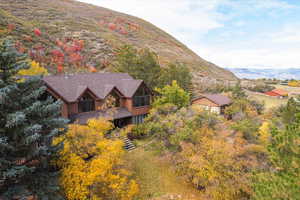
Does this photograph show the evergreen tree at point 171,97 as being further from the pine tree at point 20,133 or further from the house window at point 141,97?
the pine tree at point 20,133

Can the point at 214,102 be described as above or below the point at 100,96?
below

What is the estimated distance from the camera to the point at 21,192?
9.92 metres

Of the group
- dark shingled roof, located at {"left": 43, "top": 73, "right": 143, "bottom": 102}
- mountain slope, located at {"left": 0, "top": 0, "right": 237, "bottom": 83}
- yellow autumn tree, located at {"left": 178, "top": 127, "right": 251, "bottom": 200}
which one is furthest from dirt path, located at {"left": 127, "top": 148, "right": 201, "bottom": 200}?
mountain slope, located at {"left": 0, "top": 0, "right": 237, "bottom": 83}

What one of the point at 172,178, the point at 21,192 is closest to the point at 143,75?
the point at 172,178

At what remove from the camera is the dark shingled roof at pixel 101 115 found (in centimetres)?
1945

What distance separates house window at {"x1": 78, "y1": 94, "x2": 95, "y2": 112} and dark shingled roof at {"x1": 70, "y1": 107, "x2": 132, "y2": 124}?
55 cm

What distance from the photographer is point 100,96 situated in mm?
22234

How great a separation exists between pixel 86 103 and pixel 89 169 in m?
11.0

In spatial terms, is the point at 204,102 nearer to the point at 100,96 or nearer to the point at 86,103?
the point at 100,96

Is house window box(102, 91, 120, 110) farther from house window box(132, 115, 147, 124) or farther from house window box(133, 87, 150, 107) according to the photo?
house window box(132, 115, 147, 124)

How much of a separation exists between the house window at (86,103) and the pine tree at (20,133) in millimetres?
8921

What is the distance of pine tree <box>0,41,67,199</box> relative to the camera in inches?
382

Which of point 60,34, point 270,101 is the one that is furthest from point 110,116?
point 60,34

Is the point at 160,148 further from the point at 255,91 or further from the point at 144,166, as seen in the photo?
the point at 255,91
